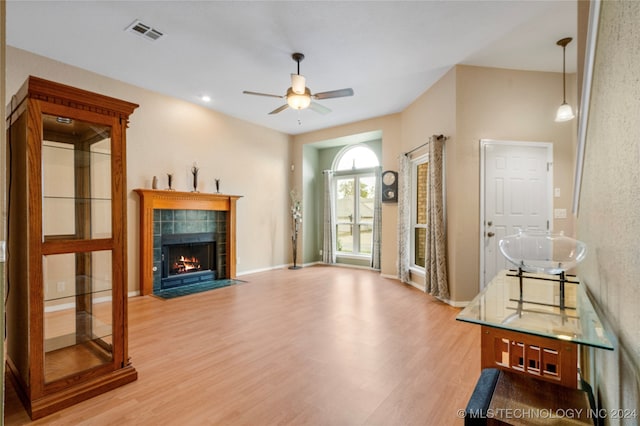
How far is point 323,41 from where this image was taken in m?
3.43

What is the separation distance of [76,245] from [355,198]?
19.0ft

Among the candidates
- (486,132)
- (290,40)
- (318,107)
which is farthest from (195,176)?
(486,132)

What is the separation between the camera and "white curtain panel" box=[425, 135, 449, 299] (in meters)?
4.22

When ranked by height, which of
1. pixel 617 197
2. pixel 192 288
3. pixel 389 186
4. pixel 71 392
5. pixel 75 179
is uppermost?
pixel 389 186

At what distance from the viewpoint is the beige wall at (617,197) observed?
0.89 metres

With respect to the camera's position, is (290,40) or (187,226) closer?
(290,40)

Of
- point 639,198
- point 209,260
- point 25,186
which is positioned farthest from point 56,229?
point 209,260

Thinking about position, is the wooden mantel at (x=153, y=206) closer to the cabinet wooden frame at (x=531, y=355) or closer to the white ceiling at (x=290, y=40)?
the white ceiling at (x=290, y=40)

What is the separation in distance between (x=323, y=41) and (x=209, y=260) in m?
4.19

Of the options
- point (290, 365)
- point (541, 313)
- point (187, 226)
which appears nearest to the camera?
point (541, 313)

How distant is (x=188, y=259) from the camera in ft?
17.8

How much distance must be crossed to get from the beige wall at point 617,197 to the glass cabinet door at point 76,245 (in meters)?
2.70

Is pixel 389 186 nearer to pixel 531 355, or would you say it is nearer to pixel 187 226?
pixel 187 226

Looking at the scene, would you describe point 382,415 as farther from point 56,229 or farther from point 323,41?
point 323,41
